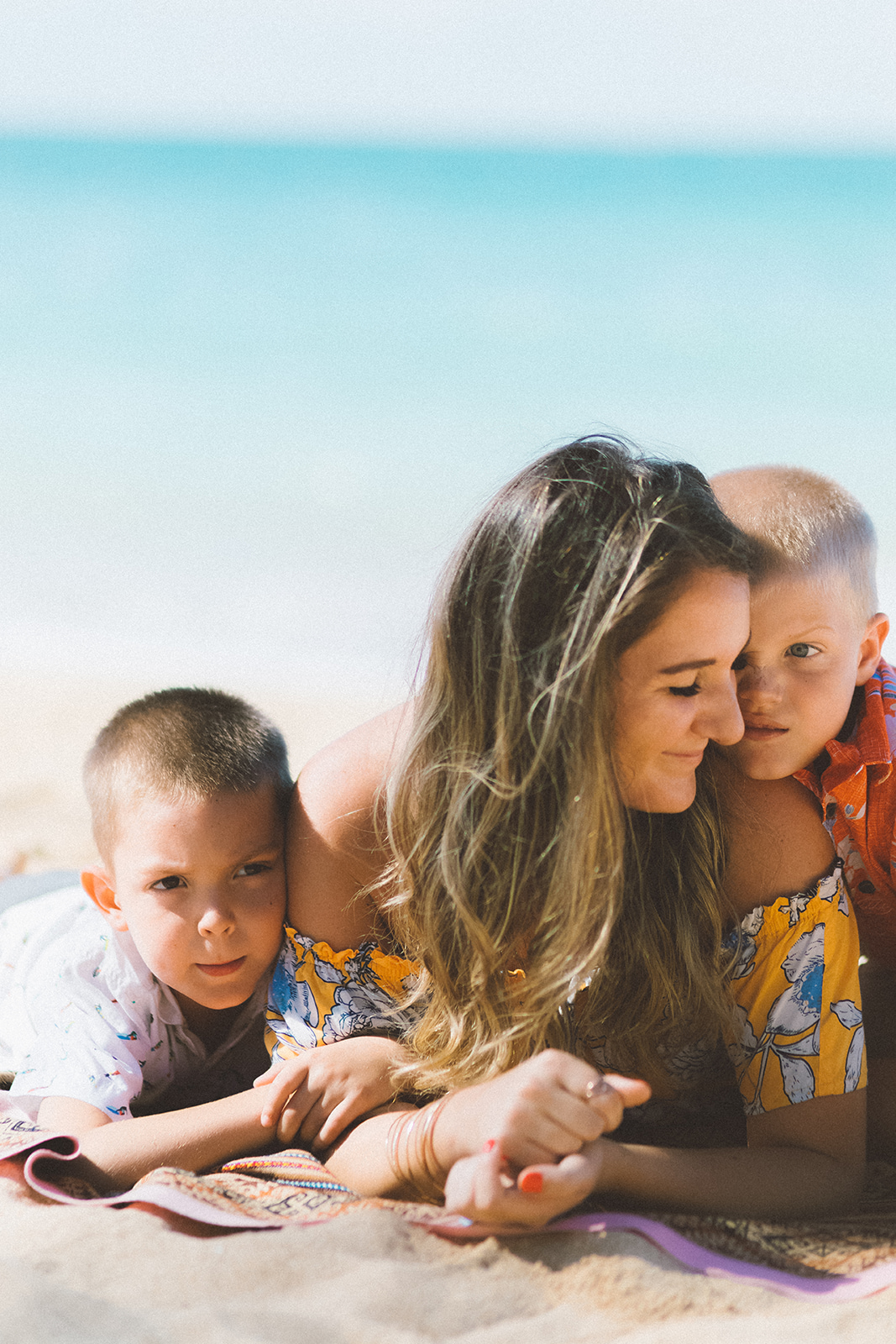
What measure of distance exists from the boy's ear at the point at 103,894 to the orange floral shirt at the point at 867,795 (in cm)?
147

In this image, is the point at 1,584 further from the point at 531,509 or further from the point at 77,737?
the point at 531,509

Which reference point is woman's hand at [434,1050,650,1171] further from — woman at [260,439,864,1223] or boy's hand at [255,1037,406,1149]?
boy's hand at [255,1037,406,1149]

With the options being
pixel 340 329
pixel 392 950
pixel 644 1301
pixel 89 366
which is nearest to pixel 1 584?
pixel 89 366

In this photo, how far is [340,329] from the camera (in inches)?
824

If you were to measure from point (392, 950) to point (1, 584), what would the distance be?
1201 centimetres

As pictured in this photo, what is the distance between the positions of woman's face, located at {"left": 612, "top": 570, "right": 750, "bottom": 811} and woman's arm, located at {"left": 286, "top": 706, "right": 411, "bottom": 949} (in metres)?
0.47

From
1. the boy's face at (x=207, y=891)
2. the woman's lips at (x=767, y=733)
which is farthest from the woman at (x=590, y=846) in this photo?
the boy's face at (x=207, y=891)

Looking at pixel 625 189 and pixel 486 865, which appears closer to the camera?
pixel 486 865

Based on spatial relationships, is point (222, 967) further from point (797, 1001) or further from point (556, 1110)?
point (797, 1001)

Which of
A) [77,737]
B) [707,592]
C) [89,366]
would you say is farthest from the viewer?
[89,366]

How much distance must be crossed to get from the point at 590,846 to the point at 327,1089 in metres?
0.69

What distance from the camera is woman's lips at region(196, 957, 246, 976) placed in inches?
94.4

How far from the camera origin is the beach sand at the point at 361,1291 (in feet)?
5.05

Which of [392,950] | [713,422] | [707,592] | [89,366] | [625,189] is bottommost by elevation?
[392,950]
